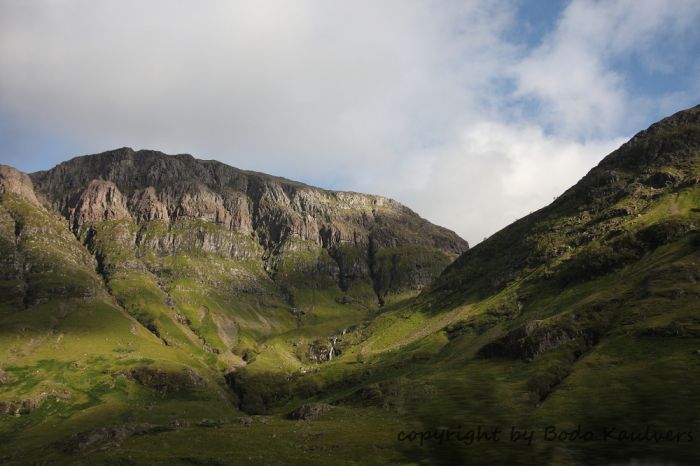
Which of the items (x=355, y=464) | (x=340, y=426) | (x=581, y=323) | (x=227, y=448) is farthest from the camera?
(x=581, y=323)

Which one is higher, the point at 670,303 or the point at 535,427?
the point at 670,303

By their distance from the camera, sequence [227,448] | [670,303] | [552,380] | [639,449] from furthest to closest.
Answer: [670,303] < [552,380] < [227,448] < [639,449]

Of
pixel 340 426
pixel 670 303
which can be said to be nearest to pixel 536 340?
pixel 670 303

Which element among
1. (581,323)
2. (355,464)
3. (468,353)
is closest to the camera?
(355,464)

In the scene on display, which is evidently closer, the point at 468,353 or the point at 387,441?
the point at 387,441

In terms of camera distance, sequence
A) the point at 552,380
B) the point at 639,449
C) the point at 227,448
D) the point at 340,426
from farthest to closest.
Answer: the point at 552,380 < the point at 340,426 < the point at 227,448 < the point at 639,449

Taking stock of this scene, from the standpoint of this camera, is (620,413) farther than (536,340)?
No

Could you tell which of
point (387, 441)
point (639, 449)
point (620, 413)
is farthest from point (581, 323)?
point (639, 449)

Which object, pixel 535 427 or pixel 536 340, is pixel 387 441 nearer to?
pixel 535 427

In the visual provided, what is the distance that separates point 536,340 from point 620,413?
81852mm

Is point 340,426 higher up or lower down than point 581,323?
lower down

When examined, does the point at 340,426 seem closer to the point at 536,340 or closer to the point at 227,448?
the point at 227,448

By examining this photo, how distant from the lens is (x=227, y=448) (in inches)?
3359

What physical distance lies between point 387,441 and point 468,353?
377 feet
